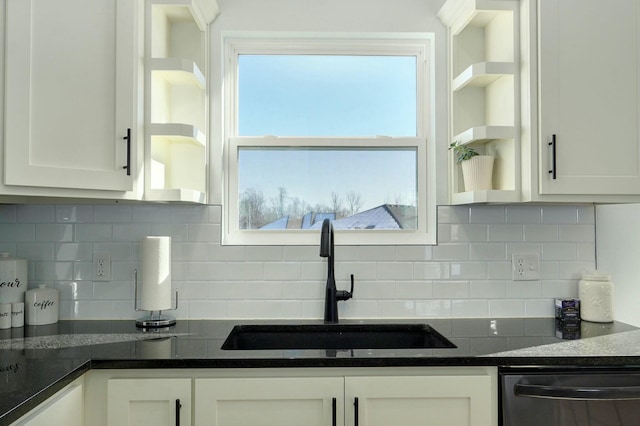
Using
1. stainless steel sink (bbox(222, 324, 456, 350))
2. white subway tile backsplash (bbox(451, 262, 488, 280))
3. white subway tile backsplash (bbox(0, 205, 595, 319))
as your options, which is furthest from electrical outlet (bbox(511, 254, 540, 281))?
stainless steel sink (bbox(222, 324, 456, 350))

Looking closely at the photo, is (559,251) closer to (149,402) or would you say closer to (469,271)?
(469,271)

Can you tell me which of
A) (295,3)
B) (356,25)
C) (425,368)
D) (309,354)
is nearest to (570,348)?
(425,368)

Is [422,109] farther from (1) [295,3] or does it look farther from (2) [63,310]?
(2) [63,310]

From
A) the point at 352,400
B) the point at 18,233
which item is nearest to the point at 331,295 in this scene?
the point at 352,400

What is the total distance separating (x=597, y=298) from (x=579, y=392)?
677mm

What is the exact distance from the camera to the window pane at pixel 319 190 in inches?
89.4

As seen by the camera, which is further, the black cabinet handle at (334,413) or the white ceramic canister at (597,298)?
the white ceramic canister at (597,298)

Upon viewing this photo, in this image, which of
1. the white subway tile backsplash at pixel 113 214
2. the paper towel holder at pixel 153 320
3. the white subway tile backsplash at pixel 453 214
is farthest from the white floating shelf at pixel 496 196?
the white subway tile backsplash at pixel 113 214

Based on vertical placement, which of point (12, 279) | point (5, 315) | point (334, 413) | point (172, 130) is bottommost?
point (334, 413)

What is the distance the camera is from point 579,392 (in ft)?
4.89

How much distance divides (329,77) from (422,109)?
0.46 meters

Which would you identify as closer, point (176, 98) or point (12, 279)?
point (12, 279)

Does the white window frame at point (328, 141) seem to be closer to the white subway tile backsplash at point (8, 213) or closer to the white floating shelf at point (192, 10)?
the white floating shelf at point (192, 10)

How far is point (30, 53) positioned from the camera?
152 cm
